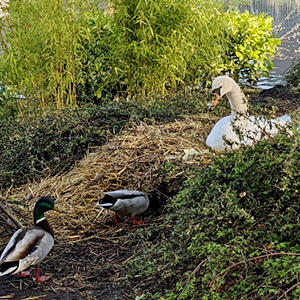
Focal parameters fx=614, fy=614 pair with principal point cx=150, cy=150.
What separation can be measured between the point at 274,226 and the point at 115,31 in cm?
511

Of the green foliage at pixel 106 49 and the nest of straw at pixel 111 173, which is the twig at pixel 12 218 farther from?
the green foliage at pixel 106 49

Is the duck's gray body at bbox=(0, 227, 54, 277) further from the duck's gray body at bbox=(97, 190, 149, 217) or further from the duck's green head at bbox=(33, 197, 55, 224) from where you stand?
the duck's gray body at bbox=(97, 190, 149, 217)

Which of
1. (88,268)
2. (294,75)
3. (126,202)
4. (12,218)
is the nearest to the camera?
(88,268)

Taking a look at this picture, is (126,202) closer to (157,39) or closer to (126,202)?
(126,202)

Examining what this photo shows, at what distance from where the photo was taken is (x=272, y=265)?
2.82 meters

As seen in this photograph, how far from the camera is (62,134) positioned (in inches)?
241

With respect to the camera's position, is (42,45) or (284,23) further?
(284,23)

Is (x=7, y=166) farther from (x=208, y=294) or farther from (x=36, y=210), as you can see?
(x=208, y=294)

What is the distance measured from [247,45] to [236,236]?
282 inches

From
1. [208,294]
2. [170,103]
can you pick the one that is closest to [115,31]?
[170,103]

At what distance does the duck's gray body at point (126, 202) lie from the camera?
450cm

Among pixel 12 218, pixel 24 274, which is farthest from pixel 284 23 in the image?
pixel 24 274

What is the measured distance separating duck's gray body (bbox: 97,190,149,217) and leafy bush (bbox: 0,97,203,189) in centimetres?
121

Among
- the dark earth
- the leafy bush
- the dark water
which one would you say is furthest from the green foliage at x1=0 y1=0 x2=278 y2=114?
the dark water
